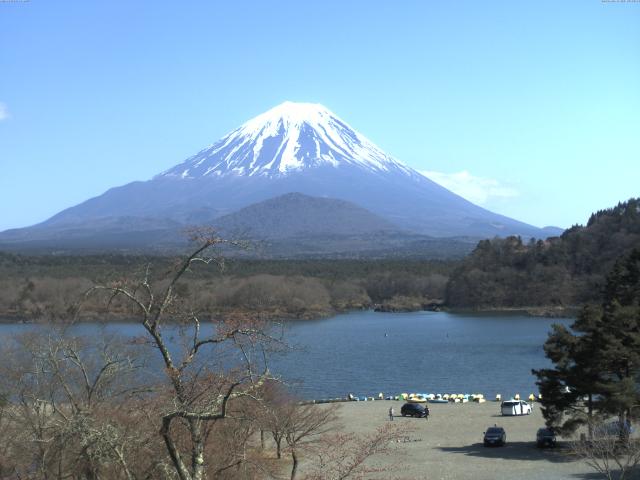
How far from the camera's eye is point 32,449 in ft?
25.8

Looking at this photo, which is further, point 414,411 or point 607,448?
point 414,411

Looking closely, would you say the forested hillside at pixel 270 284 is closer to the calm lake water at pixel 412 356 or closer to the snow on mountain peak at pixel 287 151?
the calm lake water at pixel 412 356

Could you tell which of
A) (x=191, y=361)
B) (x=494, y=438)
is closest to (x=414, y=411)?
(x=494, y=438)

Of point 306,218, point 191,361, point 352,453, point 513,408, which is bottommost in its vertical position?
point 513,408

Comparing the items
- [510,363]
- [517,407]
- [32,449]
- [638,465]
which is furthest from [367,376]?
[32,449]

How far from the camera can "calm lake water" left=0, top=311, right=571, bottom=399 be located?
2577cm

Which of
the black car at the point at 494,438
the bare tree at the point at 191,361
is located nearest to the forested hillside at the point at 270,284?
the black car at the point at 494,438

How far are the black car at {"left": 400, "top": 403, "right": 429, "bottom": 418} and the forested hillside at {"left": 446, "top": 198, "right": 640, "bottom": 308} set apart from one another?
3452 cm

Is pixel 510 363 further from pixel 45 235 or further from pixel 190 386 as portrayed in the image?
pixel 45 235

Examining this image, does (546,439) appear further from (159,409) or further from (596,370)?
(159,409)

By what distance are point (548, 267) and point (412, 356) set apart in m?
26.3

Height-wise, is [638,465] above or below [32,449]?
below

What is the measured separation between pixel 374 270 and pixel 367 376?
43.8 m

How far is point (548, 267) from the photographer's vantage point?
56531mm
